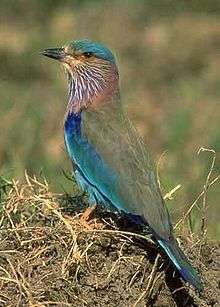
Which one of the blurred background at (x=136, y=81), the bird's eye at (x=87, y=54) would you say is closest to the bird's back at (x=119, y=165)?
the bird's eye at (x=87, y=54)

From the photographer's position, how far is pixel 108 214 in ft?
20.9

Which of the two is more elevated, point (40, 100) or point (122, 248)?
point (122, 248)

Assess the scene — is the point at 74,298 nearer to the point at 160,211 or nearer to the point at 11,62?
the point at 160,211

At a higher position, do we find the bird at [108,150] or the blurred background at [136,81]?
the bird at [108,150]

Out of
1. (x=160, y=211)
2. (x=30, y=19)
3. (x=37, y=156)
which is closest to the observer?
(x=160, y=211)

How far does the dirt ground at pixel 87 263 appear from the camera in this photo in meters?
5.56

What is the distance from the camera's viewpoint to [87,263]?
5770 mm

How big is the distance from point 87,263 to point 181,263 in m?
0.41

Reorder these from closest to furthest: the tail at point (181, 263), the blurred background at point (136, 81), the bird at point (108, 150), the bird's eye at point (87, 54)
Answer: the tail at point (181, 263) < the bird at point (108, 150) < the bird's eye at point (87, 54) < the blurred background at point (136, 81)

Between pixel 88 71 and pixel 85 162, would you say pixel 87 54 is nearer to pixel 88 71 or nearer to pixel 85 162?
pixel 88 71

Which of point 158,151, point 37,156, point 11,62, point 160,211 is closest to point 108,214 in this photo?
point 160,211

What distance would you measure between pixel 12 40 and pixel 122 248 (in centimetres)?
836

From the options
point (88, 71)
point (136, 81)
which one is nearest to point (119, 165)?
point (88, 71)

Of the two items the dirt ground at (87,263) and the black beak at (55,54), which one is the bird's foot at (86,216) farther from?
the black beak at (55,54)
